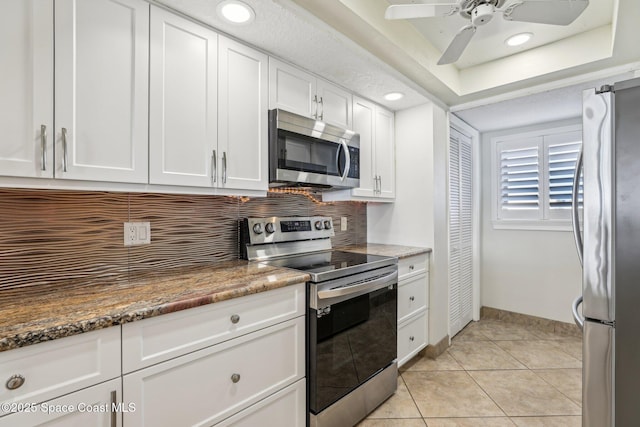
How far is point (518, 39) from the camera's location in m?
2.18

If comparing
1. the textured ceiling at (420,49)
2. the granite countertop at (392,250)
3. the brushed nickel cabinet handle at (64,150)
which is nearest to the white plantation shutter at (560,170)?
the textured ceiling at (420,49)

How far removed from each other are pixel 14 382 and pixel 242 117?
137 cm

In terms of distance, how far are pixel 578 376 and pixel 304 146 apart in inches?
106

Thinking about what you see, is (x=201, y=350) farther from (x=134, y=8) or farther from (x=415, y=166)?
(x=415, y=166)

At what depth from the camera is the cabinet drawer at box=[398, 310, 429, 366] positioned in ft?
7.66

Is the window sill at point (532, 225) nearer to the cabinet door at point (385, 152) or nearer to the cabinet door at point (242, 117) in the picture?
the cabinet door at point (385, 152)

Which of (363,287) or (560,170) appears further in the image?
(560,170)

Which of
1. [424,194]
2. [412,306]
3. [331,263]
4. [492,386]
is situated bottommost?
[492,386]

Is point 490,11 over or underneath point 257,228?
over

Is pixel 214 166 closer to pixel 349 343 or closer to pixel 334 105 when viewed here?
pixel 334 105

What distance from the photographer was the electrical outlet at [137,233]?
157 centimetres

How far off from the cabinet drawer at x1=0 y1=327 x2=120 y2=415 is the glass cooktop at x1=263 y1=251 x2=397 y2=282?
0.89m

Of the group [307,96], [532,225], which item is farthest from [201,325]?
[532,225]

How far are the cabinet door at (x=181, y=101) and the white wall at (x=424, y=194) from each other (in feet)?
5.86
